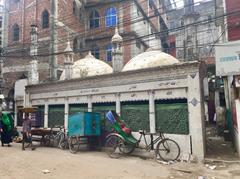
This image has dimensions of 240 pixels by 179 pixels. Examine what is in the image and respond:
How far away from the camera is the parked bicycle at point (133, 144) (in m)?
9.38

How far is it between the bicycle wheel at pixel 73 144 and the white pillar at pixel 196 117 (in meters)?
5.10

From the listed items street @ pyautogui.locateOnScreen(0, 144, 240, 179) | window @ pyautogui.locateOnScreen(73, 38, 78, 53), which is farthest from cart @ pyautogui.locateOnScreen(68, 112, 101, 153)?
window @ pyautogui.locateOnScreen(73, 38, 78, 53)

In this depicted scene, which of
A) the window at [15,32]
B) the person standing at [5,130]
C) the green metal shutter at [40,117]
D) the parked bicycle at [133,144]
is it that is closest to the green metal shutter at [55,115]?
the green metal shutter at [40,117]

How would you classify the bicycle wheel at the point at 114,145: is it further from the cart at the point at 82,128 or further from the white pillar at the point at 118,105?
the white pillar at the point at 118,105

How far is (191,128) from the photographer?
30.2ft

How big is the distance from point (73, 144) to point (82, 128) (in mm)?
963

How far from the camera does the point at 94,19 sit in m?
25.8

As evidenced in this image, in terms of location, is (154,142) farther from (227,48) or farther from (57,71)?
(57,71)

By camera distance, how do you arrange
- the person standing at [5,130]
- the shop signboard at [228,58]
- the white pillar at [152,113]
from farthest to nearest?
the person standing at [5,130] < the white pillar at [152,113] < the shop signboard at [228,58]

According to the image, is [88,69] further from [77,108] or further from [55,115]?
[77,108]

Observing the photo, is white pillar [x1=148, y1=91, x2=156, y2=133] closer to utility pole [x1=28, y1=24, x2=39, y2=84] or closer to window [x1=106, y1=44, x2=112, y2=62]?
utility pole [x1=28, y1=24, x2=39, y2=84]

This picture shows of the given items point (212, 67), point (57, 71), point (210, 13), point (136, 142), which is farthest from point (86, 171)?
point (210, 13)

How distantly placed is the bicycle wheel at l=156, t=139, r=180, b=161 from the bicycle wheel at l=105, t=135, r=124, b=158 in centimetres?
155

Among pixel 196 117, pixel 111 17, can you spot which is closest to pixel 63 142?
pixel 196 117
